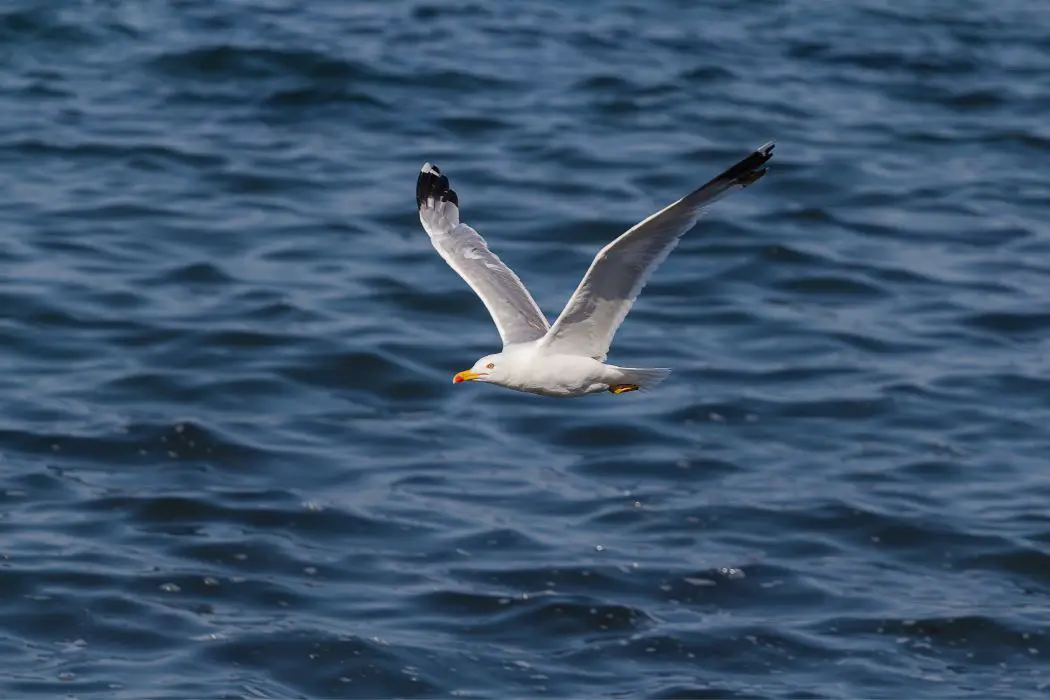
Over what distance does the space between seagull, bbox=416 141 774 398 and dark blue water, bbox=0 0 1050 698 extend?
105 inches

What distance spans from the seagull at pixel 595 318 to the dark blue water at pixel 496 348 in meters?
2.66

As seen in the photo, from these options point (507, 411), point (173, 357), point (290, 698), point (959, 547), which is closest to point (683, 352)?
point (507, 411)

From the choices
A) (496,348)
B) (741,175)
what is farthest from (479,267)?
(496,348)

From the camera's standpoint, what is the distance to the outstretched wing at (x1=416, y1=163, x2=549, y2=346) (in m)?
11.3

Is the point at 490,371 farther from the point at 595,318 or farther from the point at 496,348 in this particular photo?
the point at 496,348

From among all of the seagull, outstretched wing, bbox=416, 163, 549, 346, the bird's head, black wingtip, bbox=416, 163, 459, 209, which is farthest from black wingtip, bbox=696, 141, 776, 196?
black wingtip, bbox=416, 163, 459, 209

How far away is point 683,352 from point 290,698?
538cm

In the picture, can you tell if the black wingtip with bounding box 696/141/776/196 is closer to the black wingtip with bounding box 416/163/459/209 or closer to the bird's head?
the bird's head

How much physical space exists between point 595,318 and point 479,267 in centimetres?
166

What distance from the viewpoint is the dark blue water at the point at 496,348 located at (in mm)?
13062

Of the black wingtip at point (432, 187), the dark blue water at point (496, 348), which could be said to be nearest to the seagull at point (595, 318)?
the black wingtip at point (432, 187)

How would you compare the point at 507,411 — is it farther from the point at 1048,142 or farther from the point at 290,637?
the point at 1048,142

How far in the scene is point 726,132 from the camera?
69.5 feet

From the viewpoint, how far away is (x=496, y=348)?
52.9ft
